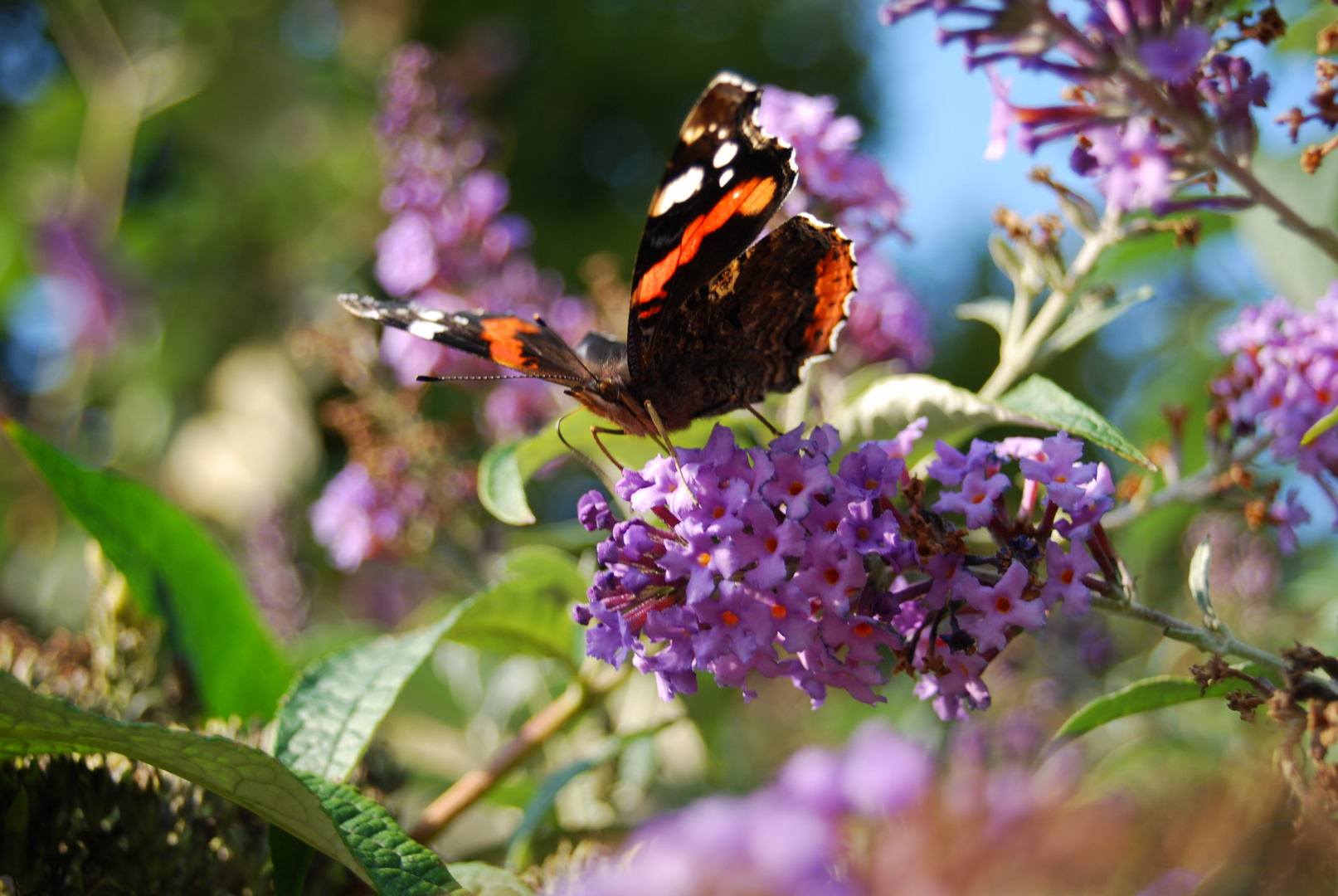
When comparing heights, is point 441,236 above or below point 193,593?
above

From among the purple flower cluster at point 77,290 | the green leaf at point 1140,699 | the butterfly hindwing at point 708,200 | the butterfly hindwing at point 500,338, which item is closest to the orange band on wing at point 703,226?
the butterfly hindwing at point 708,200

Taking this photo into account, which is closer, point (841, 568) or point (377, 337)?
point (841, 568)

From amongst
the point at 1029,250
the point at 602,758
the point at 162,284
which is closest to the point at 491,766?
the point at 602,758

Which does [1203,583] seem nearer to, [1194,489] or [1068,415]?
[1068,415]

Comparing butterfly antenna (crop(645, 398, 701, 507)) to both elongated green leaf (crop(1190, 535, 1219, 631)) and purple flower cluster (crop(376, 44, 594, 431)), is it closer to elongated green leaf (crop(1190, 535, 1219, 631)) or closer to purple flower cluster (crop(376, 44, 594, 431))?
elongated green leaf (crop(1190, 535, 1219, 631))

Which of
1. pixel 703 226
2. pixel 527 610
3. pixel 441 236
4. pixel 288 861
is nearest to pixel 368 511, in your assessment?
pixel 441 236

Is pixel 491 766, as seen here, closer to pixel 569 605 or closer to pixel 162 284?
pixel 569 605

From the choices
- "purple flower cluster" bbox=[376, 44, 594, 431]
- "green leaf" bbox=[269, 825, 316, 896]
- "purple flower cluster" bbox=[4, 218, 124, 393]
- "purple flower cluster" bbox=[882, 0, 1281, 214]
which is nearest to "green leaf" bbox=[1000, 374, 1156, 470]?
"purple flower cluster" bbox=[882, 0, 1281, 214]
